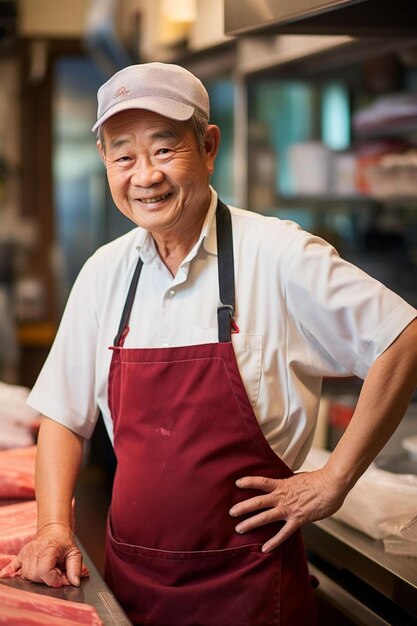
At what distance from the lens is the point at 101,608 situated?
1.67 m

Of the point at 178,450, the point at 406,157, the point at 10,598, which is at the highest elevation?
the point at 406,157

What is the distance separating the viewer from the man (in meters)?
1.84

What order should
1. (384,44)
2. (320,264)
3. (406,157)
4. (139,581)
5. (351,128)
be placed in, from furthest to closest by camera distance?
(351,128)
(406,157)
(384,44)
(139,581)
(320,264)

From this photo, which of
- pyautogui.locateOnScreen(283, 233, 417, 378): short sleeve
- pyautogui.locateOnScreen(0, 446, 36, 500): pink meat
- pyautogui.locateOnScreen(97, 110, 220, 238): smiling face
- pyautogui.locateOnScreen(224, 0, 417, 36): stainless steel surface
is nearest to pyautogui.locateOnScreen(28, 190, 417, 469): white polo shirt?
pyautogui.locateOnScreen(283, 233, 417, 378): short sleeve

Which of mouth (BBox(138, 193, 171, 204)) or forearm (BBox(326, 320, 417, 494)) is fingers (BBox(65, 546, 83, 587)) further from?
mouth (BBox(138, 193, 171, 204))

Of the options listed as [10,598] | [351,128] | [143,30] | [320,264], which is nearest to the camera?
[10,598]

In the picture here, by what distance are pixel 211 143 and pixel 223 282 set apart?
0.29 meters

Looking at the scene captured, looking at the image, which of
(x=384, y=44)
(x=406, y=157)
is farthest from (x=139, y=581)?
(x=406, y=157)

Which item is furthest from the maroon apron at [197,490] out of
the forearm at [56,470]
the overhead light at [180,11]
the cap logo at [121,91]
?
the overhead light at [180,11]

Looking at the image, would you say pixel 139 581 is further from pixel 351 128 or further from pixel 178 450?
pixel 351 128

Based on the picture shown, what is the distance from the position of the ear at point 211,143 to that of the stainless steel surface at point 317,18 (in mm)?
301

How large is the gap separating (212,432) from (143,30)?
4.19 m

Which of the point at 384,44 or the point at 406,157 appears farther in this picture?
the point at 406,157

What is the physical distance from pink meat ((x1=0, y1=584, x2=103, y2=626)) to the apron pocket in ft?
1.06
